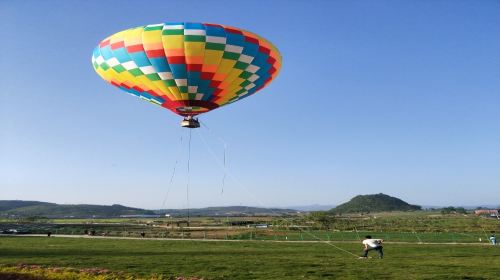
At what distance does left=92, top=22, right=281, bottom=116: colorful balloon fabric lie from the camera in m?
29.9

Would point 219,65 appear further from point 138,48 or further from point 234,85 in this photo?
point 138,48

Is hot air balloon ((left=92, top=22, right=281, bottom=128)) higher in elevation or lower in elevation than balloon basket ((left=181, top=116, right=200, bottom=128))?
higher

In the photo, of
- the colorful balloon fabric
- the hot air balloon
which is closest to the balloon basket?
the hot air balloon

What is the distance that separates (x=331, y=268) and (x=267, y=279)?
5.11 meters

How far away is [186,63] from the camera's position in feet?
99.9

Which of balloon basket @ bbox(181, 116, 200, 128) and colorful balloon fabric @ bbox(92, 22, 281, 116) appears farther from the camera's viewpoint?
balloon basket @ bbox(181, 116, 200, 128)

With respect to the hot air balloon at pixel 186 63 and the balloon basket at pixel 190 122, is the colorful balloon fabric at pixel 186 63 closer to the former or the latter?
the hot air balloon at pixel 186 63

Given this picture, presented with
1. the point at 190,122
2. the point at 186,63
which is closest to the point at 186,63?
the point at 186,63

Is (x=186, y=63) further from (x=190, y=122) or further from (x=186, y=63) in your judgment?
(x=190, y=122)

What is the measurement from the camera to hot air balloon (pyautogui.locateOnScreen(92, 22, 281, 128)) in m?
29.9

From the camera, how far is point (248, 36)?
104 feet

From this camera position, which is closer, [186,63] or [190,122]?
[186,63]

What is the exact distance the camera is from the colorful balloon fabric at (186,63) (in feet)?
98.1

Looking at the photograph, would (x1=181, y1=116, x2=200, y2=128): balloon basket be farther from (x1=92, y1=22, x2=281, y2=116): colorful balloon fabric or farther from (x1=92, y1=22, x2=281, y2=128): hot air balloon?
(x1=92, y1=22, x2=281, y2=116): colorful balloon fabric
